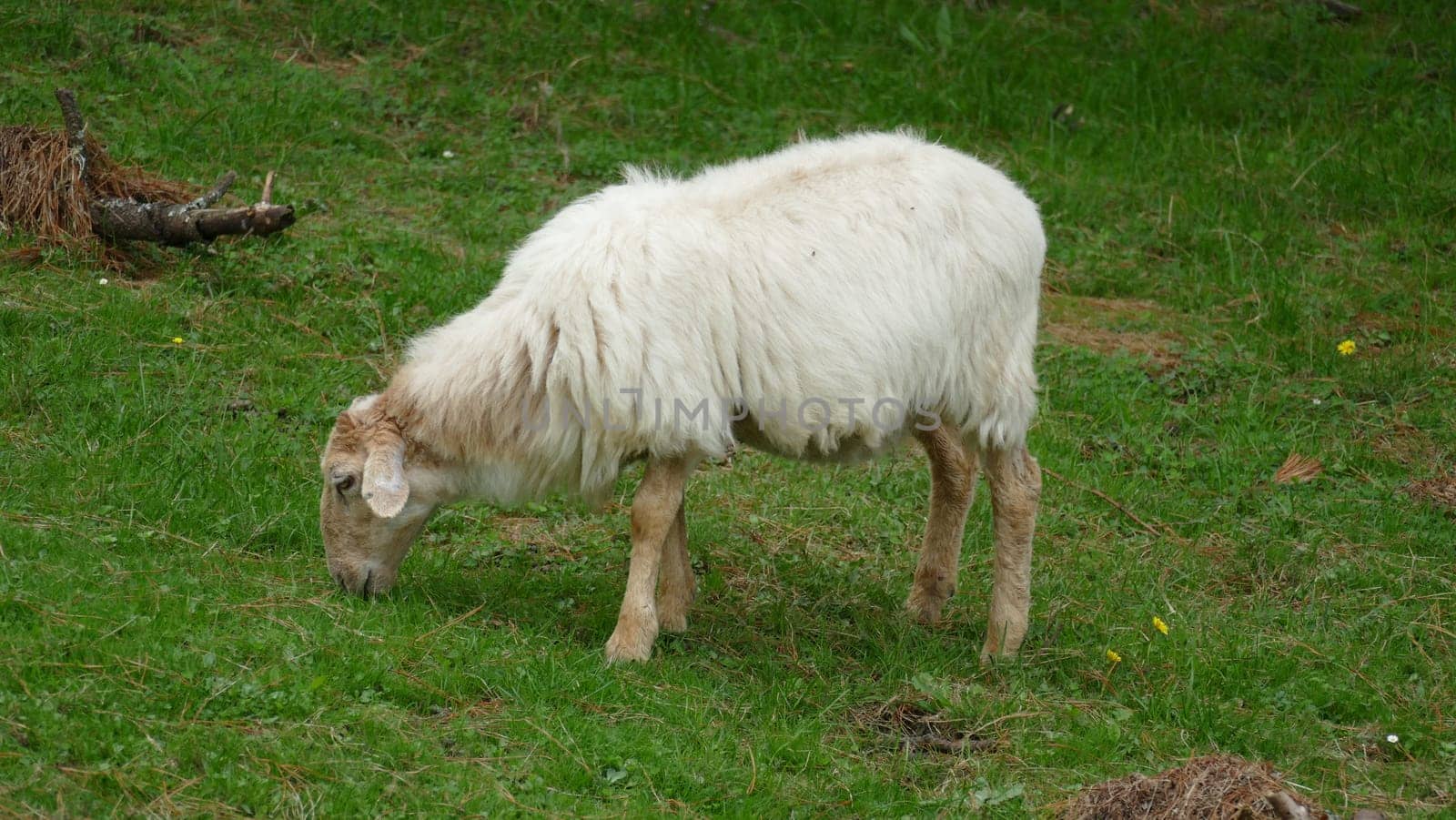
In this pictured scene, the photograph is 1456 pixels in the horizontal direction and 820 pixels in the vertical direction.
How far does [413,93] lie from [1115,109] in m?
4.93

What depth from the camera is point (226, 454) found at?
6.12 meters

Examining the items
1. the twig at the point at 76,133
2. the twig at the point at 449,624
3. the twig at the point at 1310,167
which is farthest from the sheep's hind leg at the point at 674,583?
the twig at the point at 1310,167

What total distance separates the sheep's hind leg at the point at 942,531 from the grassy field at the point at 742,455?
0.15 meters

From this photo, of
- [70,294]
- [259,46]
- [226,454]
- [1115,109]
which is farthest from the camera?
[1115,109]

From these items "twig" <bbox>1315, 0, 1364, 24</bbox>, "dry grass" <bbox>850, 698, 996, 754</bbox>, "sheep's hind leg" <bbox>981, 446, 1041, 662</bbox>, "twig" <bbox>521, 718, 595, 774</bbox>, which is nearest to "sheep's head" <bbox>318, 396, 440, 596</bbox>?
"twig" <bbox>521, 718, 595, 774</bbox>

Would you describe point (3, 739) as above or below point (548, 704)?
above

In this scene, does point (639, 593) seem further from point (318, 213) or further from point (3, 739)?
point (318, 213)

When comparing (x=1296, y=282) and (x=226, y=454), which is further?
(x=1296, y=282)

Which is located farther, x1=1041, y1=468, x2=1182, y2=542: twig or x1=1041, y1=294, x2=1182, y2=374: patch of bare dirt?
x1=1041, y1=294, x2=1182, y2=374: patch of bare dirt

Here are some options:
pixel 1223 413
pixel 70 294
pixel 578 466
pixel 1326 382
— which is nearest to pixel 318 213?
pixel 70 294

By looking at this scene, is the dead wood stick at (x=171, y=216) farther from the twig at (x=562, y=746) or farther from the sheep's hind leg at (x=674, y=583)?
the twig at (x=562, y=746)

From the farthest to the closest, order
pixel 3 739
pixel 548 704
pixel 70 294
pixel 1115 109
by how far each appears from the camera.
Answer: pixel 1115 109, pixel 70 294, pixel 548 704, pixel 3 739

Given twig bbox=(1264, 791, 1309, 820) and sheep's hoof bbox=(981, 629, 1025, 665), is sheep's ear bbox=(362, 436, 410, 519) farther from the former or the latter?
twig bbox=(1264, 791, 1309, 820)

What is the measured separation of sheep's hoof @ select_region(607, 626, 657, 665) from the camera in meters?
5.12
